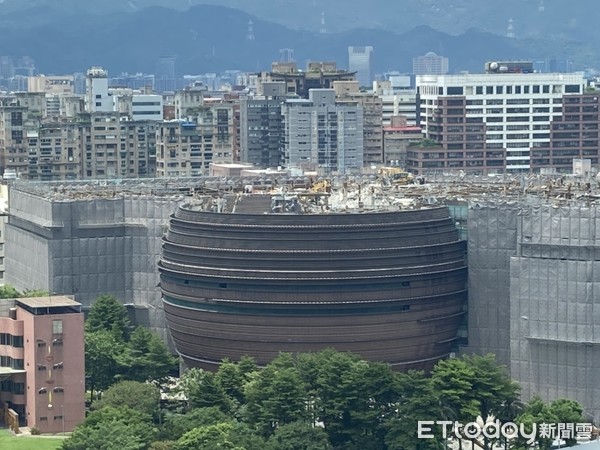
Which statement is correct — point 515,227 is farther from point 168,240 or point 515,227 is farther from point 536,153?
point 536,153

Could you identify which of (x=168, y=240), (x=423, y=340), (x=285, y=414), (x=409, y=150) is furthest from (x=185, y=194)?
(x=409, y=150)

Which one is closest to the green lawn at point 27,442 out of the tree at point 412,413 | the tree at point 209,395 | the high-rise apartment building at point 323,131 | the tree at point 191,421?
the tree at point 191,421

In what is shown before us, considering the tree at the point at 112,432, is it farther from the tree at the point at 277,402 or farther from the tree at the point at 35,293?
the tree at the point at 35,293

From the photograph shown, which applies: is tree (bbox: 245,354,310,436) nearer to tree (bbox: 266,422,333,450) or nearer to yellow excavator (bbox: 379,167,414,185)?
tree (bbox: 266,422,333,450)

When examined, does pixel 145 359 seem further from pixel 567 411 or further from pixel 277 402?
pixel 567 411

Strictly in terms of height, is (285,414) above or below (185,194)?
below

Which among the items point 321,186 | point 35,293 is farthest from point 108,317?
point 321,186
